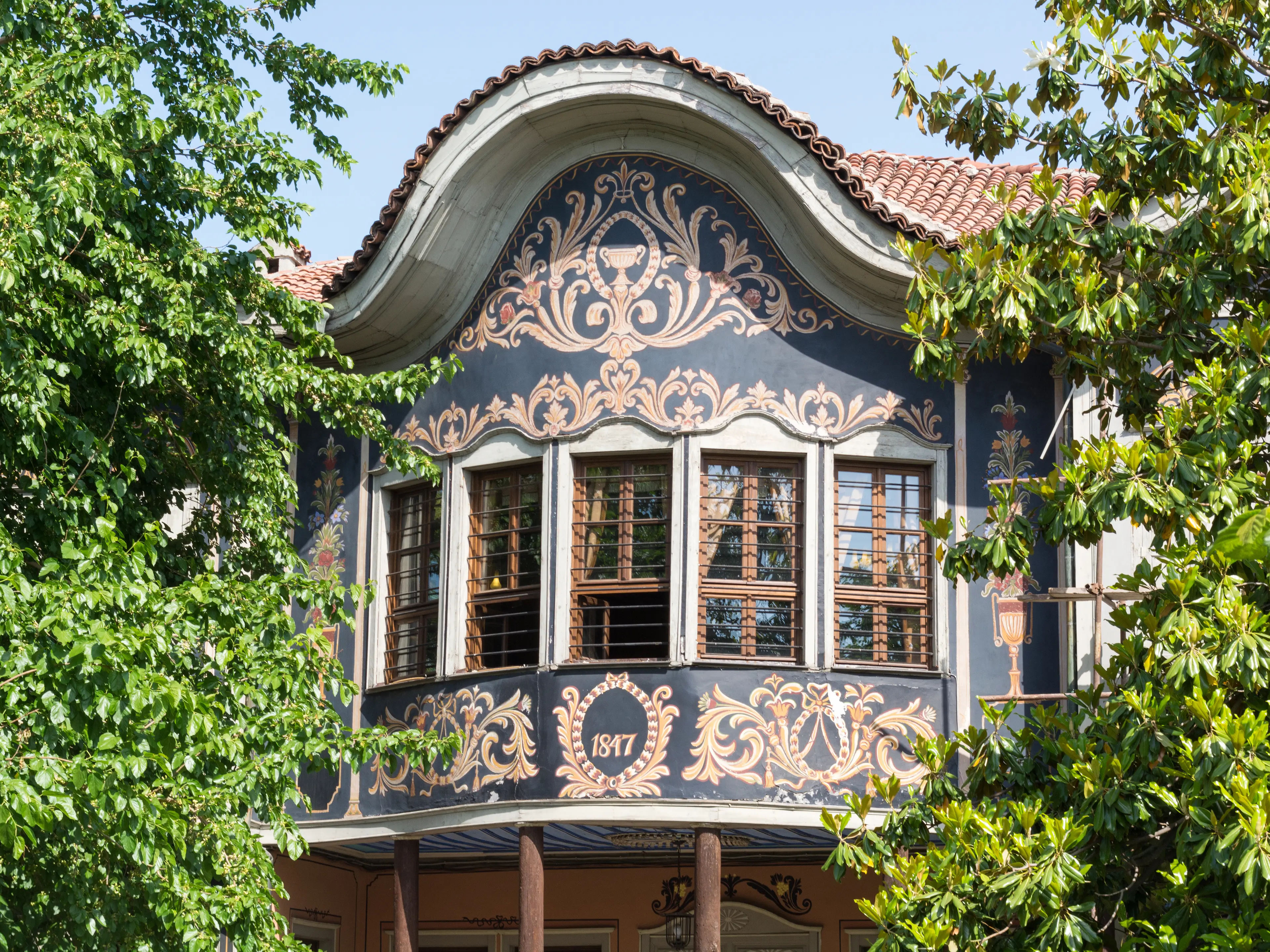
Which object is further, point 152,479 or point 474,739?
point 474,739

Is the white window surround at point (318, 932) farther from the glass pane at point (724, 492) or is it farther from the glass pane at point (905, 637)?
the glass pane at point (905, 637)

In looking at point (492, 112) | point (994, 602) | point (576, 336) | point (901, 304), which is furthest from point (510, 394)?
point (994, 602)

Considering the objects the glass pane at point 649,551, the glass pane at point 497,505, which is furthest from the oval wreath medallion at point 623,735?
the glass pane at point 497,505

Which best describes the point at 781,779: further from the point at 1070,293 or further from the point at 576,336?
the point at 1070,293

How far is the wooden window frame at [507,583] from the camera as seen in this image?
492 inches

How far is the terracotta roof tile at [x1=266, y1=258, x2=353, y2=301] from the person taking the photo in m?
→ 14.3

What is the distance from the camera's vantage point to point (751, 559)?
40.5ft

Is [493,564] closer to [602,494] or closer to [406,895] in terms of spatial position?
[602,494]

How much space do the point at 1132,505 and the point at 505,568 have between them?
594 centimetres

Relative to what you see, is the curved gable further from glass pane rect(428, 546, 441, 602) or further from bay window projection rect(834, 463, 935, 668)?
glass pane rect(428, 546, 441, 602)

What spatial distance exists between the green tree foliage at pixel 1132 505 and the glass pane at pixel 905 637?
2.75 meters

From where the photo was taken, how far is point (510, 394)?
12.8m

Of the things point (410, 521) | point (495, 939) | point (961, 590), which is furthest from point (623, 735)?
point (495, 939)

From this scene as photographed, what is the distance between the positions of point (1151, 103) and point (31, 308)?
5.89 meters
